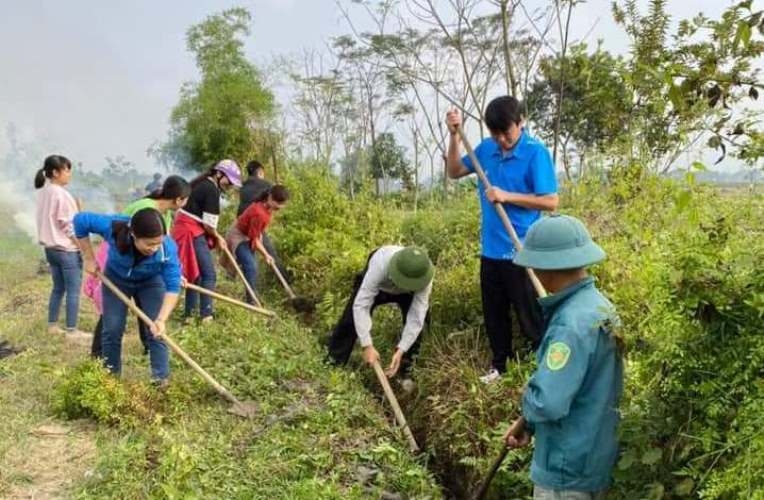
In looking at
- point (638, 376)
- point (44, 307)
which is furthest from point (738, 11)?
point (44, 307)

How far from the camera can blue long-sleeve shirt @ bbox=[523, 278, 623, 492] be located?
7.72 feet

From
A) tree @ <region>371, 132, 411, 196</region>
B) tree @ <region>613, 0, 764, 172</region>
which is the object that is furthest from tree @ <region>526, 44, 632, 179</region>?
tree @ <region>371, 132, 411, 196</region>

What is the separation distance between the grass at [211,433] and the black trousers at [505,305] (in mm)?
894

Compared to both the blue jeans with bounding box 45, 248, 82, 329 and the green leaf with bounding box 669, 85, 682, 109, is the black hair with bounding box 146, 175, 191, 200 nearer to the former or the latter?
the blue jeans with bounding box 45, 248, 82, 329

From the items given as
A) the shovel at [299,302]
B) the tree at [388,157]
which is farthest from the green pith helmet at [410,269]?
the tree at [388,157]

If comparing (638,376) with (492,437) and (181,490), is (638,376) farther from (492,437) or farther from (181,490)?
(181,490)

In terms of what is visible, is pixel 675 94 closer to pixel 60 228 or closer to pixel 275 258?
pixel 60 228

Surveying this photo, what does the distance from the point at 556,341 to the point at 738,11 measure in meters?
1.21

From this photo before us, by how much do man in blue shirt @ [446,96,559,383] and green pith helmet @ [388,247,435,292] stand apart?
387 mm

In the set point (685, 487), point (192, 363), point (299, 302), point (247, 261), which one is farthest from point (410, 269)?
point (247, 261)

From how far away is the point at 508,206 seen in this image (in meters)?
4.37

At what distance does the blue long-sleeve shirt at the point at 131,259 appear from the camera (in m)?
4.58

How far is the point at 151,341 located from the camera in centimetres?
484

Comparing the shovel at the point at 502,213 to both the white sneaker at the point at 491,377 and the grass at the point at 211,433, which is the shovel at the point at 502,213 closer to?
the white sneaker at the point at 491,377
